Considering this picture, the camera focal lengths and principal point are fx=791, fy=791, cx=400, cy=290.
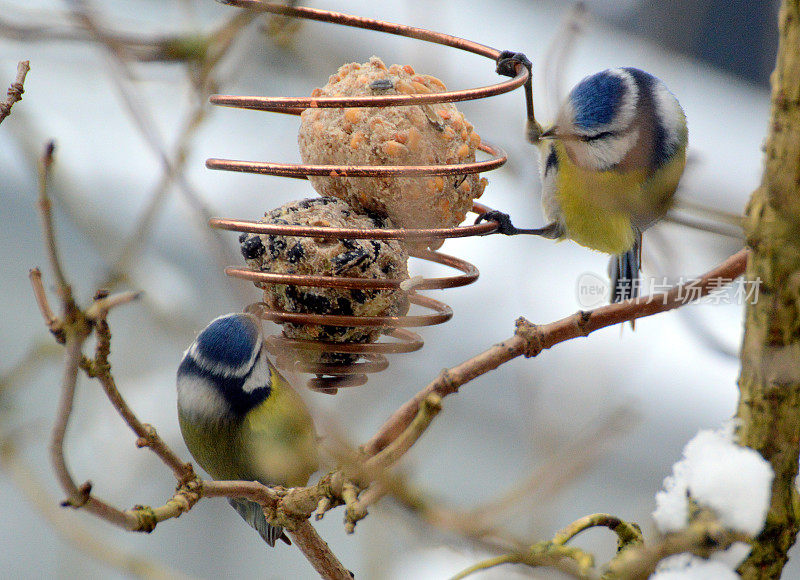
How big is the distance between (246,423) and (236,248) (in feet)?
1.08

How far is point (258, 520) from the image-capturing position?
1089 millimetres

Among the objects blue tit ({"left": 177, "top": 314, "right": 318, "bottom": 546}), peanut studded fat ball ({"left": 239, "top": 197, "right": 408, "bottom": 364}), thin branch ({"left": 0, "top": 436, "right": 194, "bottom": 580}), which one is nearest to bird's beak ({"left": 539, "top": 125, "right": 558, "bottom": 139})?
peanut studded fat ball ({"left": 239, "top": 197, "right": 408, "bottom": 364})

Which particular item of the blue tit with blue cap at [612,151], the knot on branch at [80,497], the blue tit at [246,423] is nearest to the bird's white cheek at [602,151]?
the blue tit with blue cap at [612,151]

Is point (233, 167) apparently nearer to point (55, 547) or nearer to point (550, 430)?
point (550, 430)

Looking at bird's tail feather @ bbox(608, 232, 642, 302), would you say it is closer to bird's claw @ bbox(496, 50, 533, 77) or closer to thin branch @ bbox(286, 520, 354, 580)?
bird's claw @ bbox(496, 50, 533, 77)

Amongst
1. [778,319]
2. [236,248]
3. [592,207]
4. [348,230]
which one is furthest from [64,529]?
[778,319]

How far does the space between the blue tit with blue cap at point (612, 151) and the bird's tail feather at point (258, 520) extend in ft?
1.65

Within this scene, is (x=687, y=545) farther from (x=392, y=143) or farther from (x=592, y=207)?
(x=592, y=207)

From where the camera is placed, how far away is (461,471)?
218 centimetres

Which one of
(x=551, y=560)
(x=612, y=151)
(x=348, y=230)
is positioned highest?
(x=612, y=151)

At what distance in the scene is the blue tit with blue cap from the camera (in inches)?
42.3

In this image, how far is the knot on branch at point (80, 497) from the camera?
0.44 meters

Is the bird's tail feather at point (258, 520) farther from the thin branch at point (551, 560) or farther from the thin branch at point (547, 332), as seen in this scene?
the thin branch at point (551, 560)

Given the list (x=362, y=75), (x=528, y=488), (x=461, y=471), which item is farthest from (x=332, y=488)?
(x=461, y=471)
